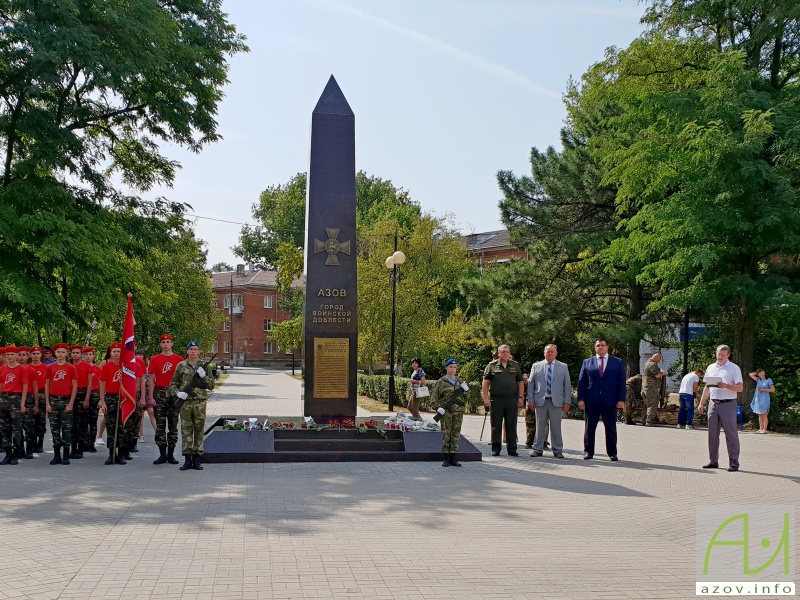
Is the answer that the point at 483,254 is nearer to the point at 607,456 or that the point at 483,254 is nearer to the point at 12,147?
the point at 12,147

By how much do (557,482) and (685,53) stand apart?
16013mm

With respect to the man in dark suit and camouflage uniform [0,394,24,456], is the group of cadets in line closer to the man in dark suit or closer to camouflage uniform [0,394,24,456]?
camouflage uniform [0,394,24,456]

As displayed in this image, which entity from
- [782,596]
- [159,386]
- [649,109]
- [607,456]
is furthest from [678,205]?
[782,596]

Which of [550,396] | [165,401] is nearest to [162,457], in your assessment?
[165,401]

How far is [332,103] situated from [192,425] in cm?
714

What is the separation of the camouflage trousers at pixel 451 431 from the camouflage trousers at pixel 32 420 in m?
6.10

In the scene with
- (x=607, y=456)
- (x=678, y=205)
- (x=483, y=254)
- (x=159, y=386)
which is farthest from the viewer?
(x=483, y=254)

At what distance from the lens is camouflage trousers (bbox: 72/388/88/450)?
12.8 meters

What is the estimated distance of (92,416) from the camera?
43.8 feet

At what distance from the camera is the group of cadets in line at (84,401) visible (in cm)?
1170

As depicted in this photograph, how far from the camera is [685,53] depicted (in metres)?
22.6

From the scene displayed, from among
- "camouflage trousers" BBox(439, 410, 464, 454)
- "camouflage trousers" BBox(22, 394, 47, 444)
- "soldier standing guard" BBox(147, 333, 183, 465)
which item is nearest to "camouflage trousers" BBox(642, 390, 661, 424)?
"camouflage trousers" BBox(439, 410, 464, 454)

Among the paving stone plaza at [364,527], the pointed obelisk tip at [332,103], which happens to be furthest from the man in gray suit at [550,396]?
the pointed obelisk tip at [332,103]

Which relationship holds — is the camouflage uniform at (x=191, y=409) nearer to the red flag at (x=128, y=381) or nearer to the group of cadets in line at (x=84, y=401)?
the group of cadets in line at (x=84, y=401)
